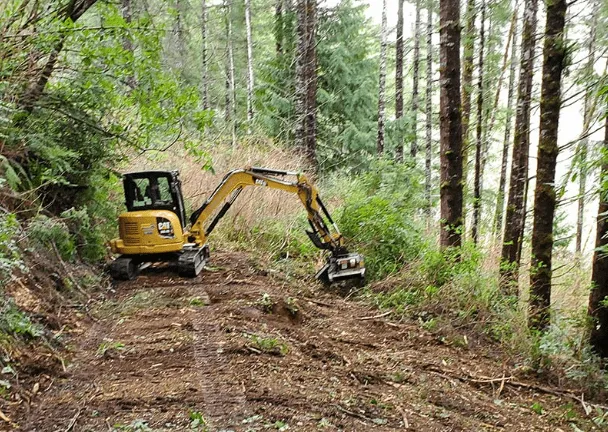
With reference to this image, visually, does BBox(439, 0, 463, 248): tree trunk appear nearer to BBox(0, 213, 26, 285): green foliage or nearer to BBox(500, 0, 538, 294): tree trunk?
BBox(500, 0, 538, 294): tree trunk

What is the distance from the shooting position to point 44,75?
7.31 meters

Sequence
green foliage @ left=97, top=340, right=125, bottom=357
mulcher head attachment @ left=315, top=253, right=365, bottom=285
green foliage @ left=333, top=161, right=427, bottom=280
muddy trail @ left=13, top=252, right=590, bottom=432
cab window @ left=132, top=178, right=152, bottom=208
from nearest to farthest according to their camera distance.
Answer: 1. muddy trail @ left=13, top=252, right=590, bottom=432
2. green foliage @ left=97, top=340, right=125, bottom=357
3. cab window @ left=132, top=178, right=152, bottom=208
4. mulcher head attachment @ left=315, top=253, right=365, bottom=285
5. green foliage @ left=333, top=161, right=427, bottom=280

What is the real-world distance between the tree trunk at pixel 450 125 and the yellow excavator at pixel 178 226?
5.56ft

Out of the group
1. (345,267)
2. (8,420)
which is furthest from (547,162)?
(8,420)

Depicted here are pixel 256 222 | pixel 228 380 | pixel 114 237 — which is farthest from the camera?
pixel 256 222

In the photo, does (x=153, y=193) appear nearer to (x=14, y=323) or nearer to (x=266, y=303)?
(x=266, y=303)

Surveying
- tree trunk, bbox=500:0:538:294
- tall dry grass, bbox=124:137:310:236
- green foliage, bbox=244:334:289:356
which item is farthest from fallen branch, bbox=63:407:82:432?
tree trunk, bbox=500:0:538:294

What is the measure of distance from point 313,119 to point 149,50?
970cm

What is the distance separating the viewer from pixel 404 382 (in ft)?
19.2

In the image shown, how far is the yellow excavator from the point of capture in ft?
28.1

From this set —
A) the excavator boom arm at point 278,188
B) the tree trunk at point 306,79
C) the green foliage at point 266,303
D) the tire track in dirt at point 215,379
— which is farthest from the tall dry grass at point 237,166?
the tire track in dirt at point 215,379

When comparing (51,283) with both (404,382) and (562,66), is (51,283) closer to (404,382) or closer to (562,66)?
(404,382)

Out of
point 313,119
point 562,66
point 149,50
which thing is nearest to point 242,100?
point 313,119

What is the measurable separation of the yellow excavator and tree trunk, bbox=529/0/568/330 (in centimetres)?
283
